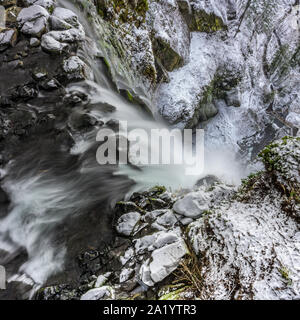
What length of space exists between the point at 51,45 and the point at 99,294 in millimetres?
4126

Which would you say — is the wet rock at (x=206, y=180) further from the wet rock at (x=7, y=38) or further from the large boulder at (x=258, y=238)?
the wet rock at (x=7, y=38)

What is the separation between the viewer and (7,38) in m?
3.79

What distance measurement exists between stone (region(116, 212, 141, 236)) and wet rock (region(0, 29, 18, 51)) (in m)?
3.89

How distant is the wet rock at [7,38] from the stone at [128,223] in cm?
389

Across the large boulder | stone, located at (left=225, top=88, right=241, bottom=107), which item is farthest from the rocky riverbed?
stone, located at (left=225, top=88, right=241, bottom=107)

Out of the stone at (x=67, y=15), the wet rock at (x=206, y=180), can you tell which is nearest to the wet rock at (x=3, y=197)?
the stone at (x=67, y=15)

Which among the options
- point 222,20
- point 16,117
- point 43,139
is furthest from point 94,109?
point 222,20

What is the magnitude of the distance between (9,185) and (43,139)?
892 mm

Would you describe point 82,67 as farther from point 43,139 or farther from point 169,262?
point 169,262

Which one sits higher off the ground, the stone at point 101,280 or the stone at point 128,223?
the stone at point 128,223

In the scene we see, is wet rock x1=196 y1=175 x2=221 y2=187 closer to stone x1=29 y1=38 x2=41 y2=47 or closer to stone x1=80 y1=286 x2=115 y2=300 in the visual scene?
stone x1=80 y1=286 x2=115 y2=300

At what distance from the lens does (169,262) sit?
2086mm

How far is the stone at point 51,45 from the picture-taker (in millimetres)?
3770

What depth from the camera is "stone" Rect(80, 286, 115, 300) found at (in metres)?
2.04
